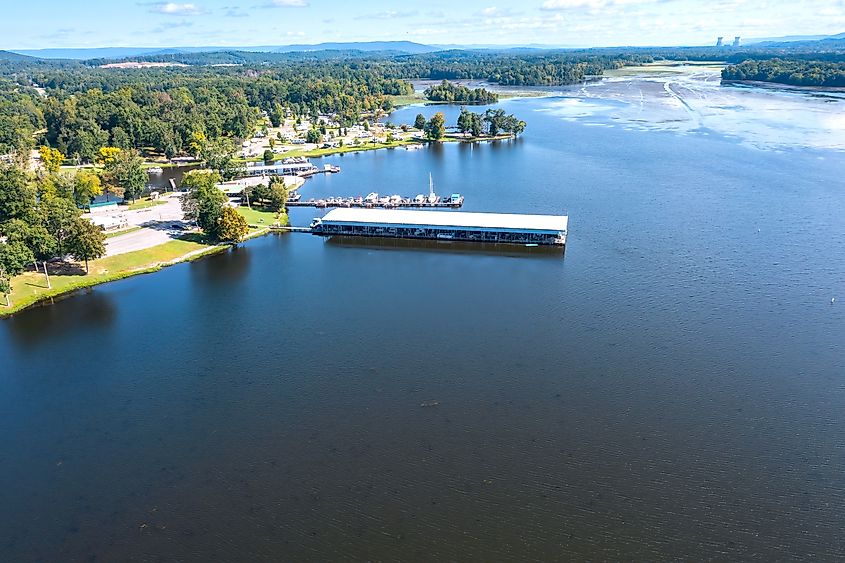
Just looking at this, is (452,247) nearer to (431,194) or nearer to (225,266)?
(431,194)

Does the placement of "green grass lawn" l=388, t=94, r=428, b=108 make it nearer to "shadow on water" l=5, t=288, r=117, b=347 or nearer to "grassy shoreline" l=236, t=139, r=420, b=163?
"grassy shoreline" l=236, t=139, r=420, b=163

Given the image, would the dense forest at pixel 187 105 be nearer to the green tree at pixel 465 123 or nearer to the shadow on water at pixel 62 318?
the green tree at pixel 465 123

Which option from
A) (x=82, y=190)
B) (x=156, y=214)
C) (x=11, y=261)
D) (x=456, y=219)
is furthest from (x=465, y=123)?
(x=11, y=261)

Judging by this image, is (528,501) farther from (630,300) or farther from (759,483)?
(630,300)

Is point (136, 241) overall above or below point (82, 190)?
below

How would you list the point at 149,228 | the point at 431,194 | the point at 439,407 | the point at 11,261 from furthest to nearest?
the point at 431,194, the point at 149,228, the point at 11,261, the point at 439,407
